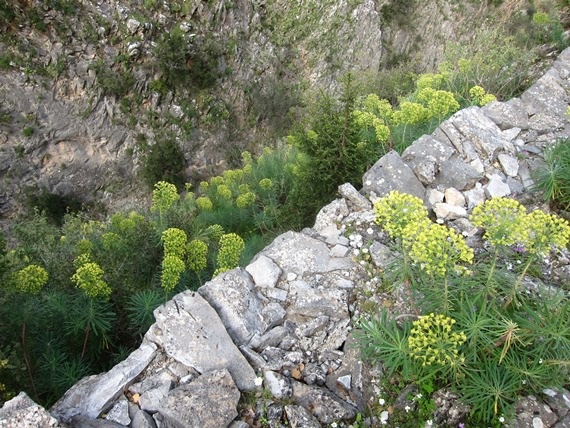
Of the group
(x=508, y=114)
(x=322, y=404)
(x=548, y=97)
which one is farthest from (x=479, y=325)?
(x=548, y=97)

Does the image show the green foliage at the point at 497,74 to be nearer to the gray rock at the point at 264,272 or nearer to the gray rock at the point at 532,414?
the gray rock at the point at 264,272

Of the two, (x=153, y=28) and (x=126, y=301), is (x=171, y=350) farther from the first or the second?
(x=153, y=28)

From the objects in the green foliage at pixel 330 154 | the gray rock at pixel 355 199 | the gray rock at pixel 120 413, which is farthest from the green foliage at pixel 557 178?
the gray rock at pixel 120 413

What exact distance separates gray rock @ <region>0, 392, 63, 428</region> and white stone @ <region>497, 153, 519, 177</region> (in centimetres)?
486

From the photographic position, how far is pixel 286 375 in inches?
127

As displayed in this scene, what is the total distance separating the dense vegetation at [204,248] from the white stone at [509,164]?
397 millimetres

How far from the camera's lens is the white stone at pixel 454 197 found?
473 cm

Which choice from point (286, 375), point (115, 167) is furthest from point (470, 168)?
point (115, 167)

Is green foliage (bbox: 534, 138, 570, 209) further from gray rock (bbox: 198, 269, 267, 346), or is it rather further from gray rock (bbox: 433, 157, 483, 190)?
gray rock (bbox: 198, 269, 267, 346)

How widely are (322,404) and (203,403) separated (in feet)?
2.58

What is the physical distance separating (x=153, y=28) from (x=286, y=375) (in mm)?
18156

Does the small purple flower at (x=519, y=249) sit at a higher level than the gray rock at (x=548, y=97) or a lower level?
higher

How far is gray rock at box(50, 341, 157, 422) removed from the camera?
9.70ft

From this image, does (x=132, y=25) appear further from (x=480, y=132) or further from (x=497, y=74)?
(x=480, y=132)
